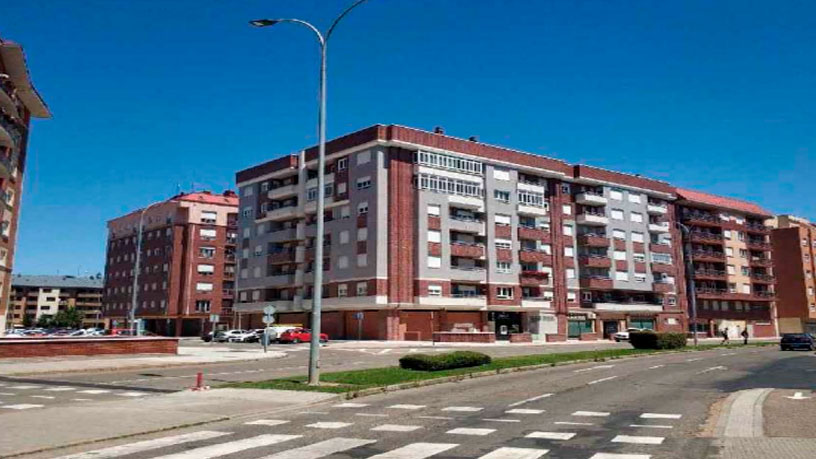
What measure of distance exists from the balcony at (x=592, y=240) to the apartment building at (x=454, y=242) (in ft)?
1.15

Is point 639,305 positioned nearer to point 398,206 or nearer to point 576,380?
point 398,206

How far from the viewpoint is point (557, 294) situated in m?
72.1

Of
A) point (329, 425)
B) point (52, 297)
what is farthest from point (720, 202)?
point (52, 297)

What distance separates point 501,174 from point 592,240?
14.7 metres

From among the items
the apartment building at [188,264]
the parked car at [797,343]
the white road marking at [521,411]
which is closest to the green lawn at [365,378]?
the white road marking at [521,411]

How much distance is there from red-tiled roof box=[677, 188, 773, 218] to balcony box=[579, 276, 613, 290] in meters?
22.6

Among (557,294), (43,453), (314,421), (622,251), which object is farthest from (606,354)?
(622,251)

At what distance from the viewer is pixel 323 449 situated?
9094 mm

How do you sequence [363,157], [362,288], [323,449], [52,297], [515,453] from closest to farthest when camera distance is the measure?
[515,453] → [323,449] → [362,288] → [363,157] → [52,297]

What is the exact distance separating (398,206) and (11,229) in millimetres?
30687

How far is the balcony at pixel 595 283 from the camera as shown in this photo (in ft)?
245

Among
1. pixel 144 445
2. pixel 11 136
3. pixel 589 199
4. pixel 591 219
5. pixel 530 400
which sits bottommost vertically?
pixel 144 445

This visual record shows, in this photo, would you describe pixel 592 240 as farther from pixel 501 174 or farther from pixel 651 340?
pixel 651 340

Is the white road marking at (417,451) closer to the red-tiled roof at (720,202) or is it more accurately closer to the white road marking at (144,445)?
the white road marking at (144,445)
